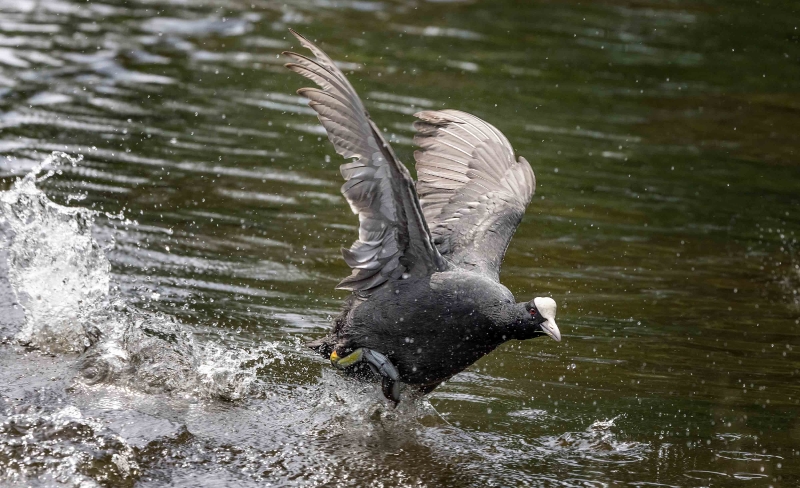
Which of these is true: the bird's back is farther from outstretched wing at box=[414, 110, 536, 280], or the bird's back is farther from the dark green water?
outstretched wing at box=[414, 110, 536, 280]

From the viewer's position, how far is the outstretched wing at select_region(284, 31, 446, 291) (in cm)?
400

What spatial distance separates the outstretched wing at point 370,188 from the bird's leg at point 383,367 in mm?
293

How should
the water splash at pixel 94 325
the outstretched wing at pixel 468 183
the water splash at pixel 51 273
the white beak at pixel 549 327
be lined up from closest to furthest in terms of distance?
the white beak at pixel 549 327
the water splash at pixel 94 325
the water splash at pixel 51 273
the outstretched wing at pixel 468 183

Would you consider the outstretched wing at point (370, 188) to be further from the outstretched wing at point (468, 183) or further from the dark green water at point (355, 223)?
the dark green water at point (355, 223)

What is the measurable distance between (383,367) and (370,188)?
82 cm

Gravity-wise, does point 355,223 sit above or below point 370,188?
below

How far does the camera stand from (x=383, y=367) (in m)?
4.52

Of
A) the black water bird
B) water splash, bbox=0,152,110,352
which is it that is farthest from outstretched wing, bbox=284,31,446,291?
water splash, bbox=0,152,110,352

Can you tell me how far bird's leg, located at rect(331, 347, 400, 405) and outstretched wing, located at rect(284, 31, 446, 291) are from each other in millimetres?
293

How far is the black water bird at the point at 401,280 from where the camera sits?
407cm

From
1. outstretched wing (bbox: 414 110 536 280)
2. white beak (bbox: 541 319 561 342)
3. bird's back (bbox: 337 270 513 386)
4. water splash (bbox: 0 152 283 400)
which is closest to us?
white beak (bbox: 541 319 561 342)

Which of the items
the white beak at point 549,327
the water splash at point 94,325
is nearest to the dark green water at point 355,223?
the water splash at point 94,325

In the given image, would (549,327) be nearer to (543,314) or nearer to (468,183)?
(543,314)

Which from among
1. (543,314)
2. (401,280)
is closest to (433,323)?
(401,280)
